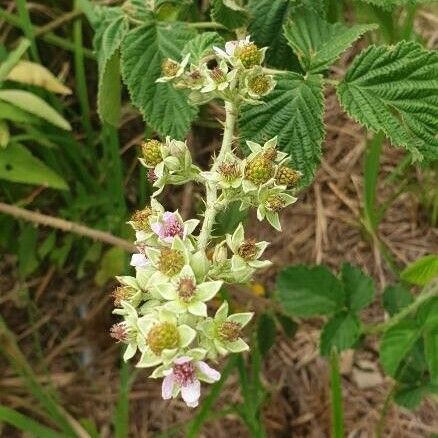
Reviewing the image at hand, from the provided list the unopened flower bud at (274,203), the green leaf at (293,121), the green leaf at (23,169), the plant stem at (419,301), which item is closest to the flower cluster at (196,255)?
the unopened flower bud at (274,203)

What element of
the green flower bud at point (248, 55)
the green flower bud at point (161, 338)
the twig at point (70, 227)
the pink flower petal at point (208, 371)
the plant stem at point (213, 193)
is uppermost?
the green flower bud at point (248, 55)

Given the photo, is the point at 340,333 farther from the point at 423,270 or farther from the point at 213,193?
the point at 213,193

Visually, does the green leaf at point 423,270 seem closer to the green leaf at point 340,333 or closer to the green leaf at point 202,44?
the green leaf at point 340,333

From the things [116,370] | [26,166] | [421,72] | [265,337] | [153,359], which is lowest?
[116,370]

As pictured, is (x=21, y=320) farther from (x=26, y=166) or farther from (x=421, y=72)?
(x=421, y=72)

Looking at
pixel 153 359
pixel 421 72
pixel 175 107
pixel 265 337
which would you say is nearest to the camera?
pixel 153 359

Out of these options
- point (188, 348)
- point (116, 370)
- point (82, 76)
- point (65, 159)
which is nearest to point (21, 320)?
point (116, 370)

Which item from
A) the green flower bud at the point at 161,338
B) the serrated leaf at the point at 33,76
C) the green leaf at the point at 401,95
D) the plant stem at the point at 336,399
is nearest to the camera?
the green flower bud at the point at 161,338
